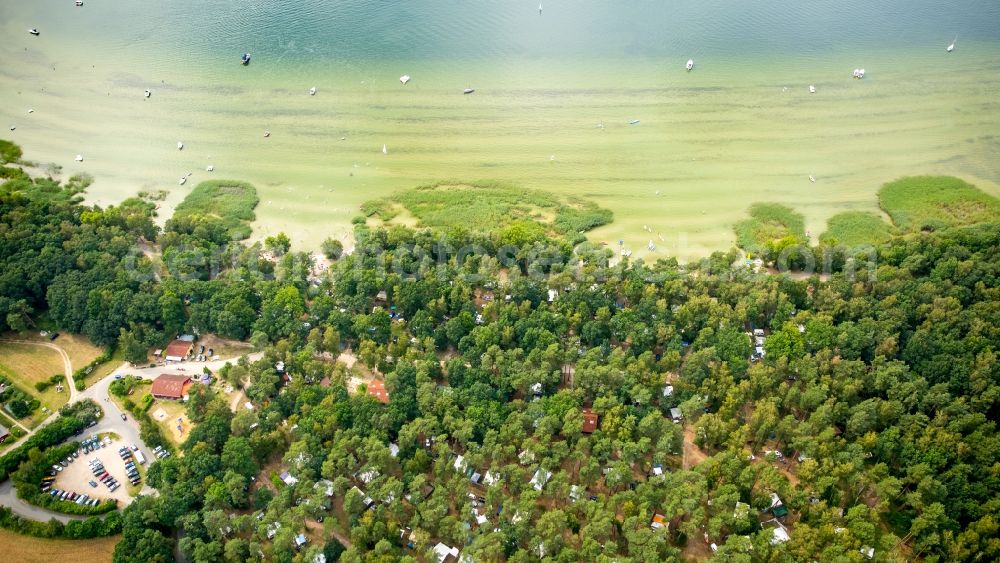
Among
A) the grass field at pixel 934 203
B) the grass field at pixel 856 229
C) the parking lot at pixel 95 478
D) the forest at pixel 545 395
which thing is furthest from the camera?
the grass field at pixel 934 203

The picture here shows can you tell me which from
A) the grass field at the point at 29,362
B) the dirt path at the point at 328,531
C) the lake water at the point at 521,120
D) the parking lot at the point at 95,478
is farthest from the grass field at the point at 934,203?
the grass field at the point at 29,362

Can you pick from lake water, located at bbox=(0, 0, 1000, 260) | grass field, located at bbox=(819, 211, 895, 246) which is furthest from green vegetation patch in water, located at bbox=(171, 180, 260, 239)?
grass field, located at bbox=(819, 211, 895, 246)

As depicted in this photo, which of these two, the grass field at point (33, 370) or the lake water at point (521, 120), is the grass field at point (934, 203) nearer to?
the lake water at point (521, 120)

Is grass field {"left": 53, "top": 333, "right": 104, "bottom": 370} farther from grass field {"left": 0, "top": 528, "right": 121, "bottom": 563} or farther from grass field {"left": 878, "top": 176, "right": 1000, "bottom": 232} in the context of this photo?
grass field {"left": 878, "top": 176, "right": 1000, "bottom": 232}

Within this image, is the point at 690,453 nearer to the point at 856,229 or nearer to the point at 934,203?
the point at 856,229

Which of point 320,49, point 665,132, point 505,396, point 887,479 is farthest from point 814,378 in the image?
point 320,49

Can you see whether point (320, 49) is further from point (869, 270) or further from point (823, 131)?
point (869, 270)

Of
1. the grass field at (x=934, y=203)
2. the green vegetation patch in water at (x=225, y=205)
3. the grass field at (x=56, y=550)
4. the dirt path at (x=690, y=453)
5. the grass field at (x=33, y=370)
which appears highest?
the green vegetation patch in water at (x=225, y=205)
